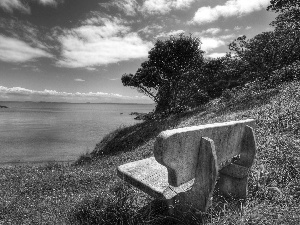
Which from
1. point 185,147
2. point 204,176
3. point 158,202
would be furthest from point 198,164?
point 158,202

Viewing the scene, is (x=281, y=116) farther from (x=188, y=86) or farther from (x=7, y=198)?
(x=188, y=86)

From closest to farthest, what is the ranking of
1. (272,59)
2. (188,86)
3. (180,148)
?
(180,148) → (272,59) → (188,86)

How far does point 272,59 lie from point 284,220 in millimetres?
22284

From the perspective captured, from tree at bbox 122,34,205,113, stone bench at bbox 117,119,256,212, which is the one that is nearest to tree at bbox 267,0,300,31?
tree at bbox 122,34,205,113

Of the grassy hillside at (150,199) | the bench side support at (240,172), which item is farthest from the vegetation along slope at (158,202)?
the bench side support at (240,172)

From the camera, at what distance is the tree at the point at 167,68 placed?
23.1m

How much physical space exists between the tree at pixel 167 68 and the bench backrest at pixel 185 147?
68.3ft

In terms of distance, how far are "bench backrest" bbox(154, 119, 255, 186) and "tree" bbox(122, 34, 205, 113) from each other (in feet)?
68.3

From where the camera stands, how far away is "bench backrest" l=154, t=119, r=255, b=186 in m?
2.40

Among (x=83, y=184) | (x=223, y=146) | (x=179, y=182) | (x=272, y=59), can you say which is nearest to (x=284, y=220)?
(x=223, y=146)

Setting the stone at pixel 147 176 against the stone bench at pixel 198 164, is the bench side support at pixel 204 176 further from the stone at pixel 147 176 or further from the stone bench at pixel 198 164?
the stone at pixel 147 176

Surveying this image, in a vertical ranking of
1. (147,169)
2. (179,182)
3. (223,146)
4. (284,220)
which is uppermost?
(223,146)

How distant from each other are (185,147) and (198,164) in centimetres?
42

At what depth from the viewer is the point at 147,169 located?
13.6ft
